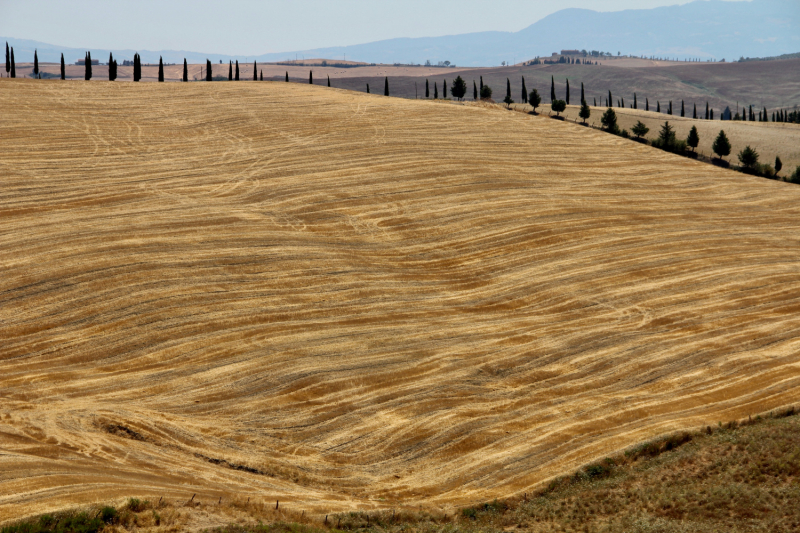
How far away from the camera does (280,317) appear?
30266mm

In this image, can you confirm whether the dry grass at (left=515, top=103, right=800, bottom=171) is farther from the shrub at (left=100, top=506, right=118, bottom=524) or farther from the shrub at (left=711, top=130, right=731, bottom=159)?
the shrub at (left=100, top=506, right=118, bottom=524)

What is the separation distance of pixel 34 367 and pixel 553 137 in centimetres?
5255

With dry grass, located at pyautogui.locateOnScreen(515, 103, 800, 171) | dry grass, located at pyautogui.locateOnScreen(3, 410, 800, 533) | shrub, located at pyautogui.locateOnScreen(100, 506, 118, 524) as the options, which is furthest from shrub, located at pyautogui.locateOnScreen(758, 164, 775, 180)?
shrub, located at pyautogui.locateOnScreen(100, 506, 118, 524)

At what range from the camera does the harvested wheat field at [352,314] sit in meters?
21.9

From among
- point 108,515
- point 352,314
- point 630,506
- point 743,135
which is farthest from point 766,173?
point 108,515

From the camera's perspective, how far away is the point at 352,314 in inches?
1236

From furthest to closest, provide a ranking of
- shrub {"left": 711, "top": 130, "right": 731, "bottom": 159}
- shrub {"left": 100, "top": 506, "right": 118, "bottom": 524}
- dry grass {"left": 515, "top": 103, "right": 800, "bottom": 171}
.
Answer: dry grass {"left": 515, "top": 103, "right": 800, "bottom": 171}, shrub {"left": 711, "top": 130, "right": 731, "bottom": 159}, shrub {"left": 100, "top": 506, "right": 118, "bottom": 524}

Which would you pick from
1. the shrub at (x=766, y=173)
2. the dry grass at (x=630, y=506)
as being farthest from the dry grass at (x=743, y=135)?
the dry grass at (x=630, y=506)

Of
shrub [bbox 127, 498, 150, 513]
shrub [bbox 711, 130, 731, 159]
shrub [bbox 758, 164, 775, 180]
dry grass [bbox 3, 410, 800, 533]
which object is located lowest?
dry grass [bbox 3, 410, 800, 533]

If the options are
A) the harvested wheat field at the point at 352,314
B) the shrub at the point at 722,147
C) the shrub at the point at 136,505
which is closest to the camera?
the shrub at the point at 136,505

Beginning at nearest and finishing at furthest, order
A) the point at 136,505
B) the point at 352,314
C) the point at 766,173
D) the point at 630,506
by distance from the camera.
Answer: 1. the point at 136,505
2. the point at 630,506
3. the point at 352,314
4. the point at 766,173

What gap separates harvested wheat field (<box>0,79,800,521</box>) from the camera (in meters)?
21.9

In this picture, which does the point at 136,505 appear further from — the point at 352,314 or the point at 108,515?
the point at 352,314

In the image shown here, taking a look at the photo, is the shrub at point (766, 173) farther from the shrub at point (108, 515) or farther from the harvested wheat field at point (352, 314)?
the shrub at point (108, 515)
